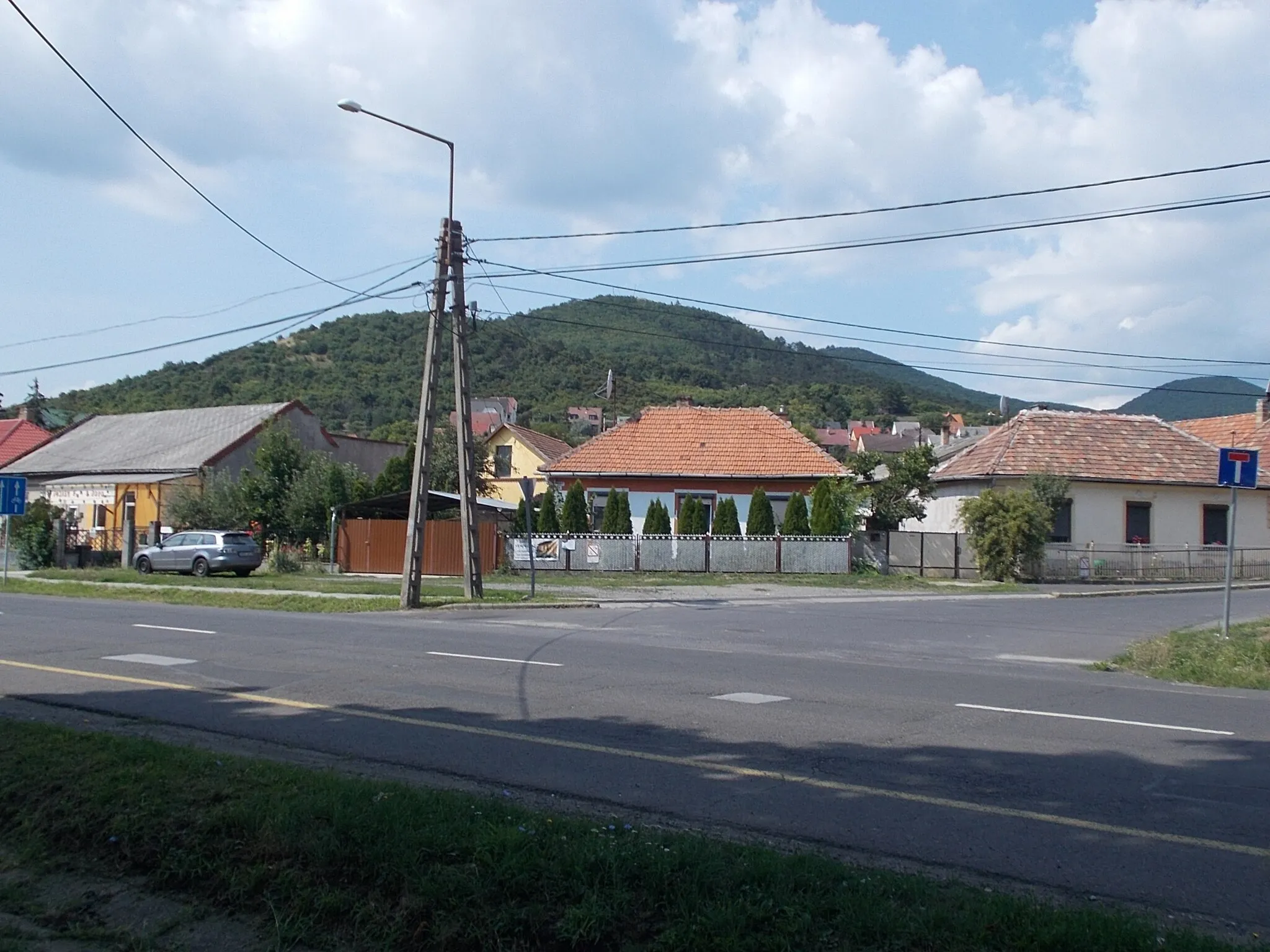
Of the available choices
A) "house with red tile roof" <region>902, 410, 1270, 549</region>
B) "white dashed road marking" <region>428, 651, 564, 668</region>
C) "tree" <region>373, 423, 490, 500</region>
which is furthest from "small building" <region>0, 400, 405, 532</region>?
"white dashed road marking" <region>428, 651, 564, 668</region>

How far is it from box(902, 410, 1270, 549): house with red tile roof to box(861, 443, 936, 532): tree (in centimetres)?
130

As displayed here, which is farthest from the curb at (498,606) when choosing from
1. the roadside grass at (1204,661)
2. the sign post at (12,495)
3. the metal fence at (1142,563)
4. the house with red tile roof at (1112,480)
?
the metal fence at (1142,563)

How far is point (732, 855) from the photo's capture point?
529 cm

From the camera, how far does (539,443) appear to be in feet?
206

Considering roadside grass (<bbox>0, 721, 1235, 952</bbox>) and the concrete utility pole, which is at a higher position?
the concrete utility pole

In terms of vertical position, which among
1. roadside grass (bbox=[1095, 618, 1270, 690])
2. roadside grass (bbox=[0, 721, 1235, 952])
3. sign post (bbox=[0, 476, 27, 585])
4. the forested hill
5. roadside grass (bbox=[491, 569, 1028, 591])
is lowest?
roadside grass (bbox=[491, 569, 1028, 591])

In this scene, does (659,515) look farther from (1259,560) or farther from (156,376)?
(156,376)

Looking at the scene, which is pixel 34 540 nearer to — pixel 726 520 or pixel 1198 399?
pixel 726 520

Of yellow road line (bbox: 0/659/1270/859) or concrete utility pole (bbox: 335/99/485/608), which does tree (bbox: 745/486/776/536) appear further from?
yellow road line (bbox: 0/659/1270/859)

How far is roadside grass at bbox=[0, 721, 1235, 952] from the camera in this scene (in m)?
4.48

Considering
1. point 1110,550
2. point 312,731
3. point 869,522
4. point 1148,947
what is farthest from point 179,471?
point 1148,947

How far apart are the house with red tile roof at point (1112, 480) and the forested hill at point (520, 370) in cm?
2141

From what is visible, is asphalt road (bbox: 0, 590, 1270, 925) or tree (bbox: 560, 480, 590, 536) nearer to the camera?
asphalt road (bbox: 0, 590, 1270, 925)

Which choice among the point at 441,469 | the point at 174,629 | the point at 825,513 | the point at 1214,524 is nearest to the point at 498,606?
the point at 174,629
